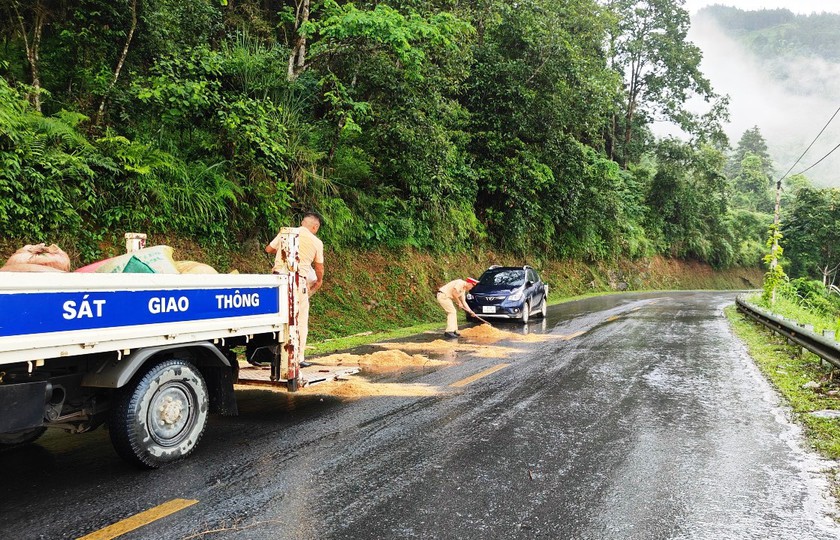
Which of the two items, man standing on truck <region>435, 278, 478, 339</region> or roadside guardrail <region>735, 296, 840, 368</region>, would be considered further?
man standing on truck <region>435, 278, 478, 339</region>

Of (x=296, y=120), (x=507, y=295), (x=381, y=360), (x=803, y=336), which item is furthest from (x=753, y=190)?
(x=381, y=360)

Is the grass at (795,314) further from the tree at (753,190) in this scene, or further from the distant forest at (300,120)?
the tree at (753,190)

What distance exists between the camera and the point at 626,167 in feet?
146

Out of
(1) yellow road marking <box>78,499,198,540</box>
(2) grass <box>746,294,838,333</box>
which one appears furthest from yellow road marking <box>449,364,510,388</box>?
(2) grass <box>746,294,838,333</box>

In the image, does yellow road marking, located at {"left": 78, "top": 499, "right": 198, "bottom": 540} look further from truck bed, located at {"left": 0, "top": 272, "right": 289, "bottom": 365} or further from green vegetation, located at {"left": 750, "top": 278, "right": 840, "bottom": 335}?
green vegetation, located at {"left": 750, "top": 278, "right": 840, "bottom": 335}

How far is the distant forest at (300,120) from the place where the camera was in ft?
34.0

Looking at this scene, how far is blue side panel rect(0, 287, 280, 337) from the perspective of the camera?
3512 millimetres

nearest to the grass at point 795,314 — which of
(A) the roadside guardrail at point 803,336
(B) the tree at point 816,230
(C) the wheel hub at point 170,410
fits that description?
(A) the roadside guardrail at point 803,336

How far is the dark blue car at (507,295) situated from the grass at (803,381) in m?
5.30

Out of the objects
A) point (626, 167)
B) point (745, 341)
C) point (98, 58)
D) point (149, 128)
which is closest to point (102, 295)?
point (149, 128)

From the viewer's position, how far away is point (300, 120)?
15.1 metres

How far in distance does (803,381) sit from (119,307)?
9032 millimetres

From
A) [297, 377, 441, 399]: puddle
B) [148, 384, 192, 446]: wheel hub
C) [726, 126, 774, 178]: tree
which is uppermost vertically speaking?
[726, 126, 774, 178]: tree

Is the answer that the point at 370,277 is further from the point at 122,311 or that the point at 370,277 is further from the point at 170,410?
the point at 122,311
